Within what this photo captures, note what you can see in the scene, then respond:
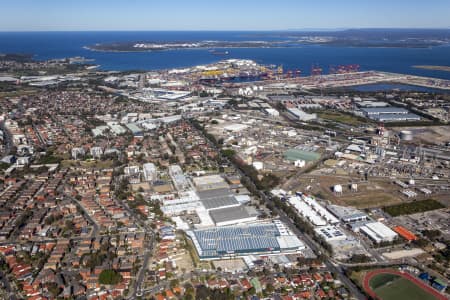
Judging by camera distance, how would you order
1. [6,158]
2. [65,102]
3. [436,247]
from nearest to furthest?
[436,247] → [6,158] → [65,102]

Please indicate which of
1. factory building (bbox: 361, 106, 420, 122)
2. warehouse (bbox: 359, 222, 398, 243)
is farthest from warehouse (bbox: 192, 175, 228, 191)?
factory building (bbox: 361, 106, 420, 122)

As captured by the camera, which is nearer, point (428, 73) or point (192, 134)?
point (192, 134)

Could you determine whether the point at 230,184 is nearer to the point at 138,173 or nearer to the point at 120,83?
the point at 138,173

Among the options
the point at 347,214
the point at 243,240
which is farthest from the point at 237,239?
the point at 347,214

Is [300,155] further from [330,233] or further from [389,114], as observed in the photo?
[389,114]

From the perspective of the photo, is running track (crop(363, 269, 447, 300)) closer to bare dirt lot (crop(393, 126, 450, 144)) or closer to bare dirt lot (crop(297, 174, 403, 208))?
bare dirt lot (crop(297, 174, 403, 208))

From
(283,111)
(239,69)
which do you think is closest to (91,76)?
(239,69)

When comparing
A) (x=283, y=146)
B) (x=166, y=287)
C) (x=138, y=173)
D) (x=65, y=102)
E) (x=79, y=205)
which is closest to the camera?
(x=166, y=287)
